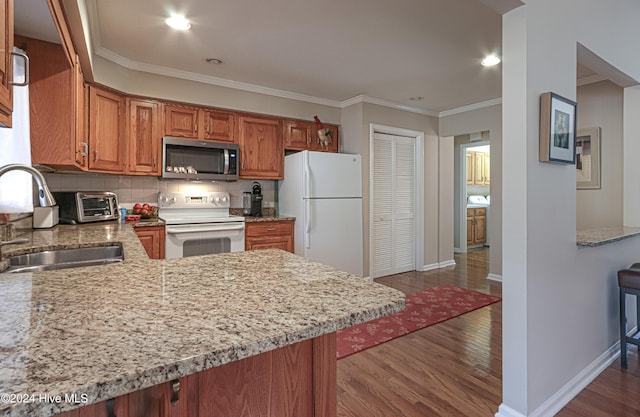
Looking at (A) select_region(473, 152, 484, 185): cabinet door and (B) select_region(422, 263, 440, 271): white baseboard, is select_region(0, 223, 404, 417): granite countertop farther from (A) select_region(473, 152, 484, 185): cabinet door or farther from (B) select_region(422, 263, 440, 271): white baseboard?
(A) select_region(473, 152, 484, 185): cabinet door

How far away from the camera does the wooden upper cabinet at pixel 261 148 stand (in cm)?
373

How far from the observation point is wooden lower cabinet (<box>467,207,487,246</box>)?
680 centimetres

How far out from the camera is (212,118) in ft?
11.7

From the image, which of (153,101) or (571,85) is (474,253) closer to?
(571,85)

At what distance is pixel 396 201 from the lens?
15.4ft

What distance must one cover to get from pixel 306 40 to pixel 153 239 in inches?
87.3

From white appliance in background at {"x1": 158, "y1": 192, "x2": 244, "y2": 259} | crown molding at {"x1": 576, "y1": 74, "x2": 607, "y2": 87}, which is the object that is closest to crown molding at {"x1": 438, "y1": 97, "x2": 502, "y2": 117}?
crown molding at {"x1": 576, "y1": 74, "x2": 607, "y2": 87}

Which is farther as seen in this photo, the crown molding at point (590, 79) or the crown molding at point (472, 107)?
the crown molding at point (472, 107)

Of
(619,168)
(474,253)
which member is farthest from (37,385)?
(474,253)

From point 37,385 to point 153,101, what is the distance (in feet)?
11.0

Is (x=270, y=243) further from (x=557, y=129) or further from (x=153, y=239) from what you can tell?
(x=557, y=129)

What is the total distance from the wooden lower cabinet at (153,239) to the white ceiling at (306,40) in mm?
1531

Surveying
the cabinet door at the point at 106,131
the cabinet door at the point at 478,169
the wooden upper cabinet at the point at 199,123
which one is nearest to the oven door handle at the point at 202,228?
the cabinet door at the point at 106,131

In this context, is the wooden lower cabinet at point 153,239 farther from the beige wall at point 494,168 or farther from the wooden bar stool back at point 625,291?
the beige wall at point 494,168
